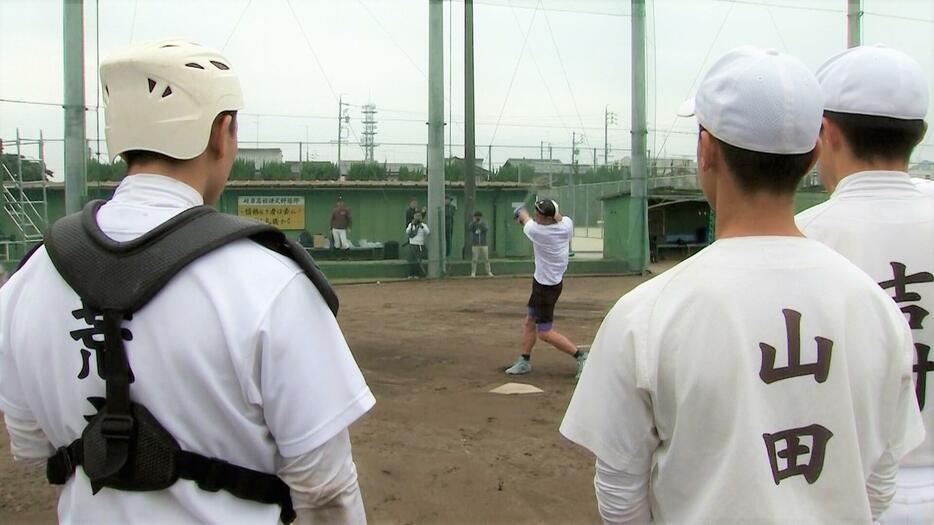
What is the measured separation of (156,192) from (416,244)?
58.9 ft

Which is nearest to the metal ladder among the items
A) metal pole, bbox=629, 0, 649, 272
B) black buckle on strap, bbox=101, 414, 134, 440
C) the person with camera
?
the person with camera

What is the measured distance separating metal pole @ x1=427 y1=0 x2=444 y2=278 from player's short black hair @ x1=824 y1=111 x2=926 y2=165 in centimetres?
1759

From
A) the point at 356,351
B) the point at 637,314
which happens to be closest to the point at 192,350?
the point at 637,314

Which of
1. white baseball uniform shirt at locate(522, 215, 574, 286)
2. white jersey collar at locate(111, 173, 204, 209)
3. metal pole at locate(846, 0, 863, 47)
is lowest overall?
white baseball uniform shirt at locate(522, 215, 574, 286)

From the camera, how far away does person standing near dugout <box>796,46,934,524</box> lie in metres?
2.10

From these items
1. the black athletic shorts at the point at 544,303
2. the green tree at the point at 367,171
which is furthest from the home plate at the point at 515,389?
the green tree at the point at 367,171

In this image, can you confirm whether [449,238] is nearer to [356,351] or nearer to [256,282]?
[356,351]

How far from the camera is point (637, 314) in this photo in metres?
1.55

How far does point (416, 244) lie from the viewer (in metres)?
19.6

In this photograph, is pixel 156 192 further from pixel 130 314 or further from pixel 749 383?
pixel 749 383

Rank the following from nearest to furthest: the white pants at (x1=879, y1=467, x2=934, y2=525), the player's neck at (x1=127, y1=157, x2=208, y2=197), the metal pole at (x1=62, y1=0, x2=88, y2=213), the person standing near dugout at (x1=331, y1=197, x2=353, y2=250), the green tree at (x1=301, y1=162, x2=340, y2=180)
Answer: the player's neck at (x1=127, y1=157, x2=208, y2=197) < the white pants at (x1=879, y1=467, x2=934, y2=525) < the metal pole at (x1=62, y1=0, x2=88, y2=213) < the person standing near dugout at (x1=331, y1=197, x2=353, y2=250) < the green tree at (x1=301, y1=162, x2=340, y2=180)

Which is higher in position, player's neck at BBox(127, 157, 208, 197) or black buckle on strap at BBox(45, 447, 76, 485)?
player's neck at BBox(127, 157, 208, 197)

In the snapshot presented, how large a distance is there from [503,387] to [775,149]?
6.09 m

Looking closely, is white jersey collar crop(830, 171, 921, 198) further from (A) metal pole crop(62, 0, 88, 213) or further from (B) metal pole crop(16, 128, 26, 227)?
(B) metal pole crop(16, 128, 26, 227)
